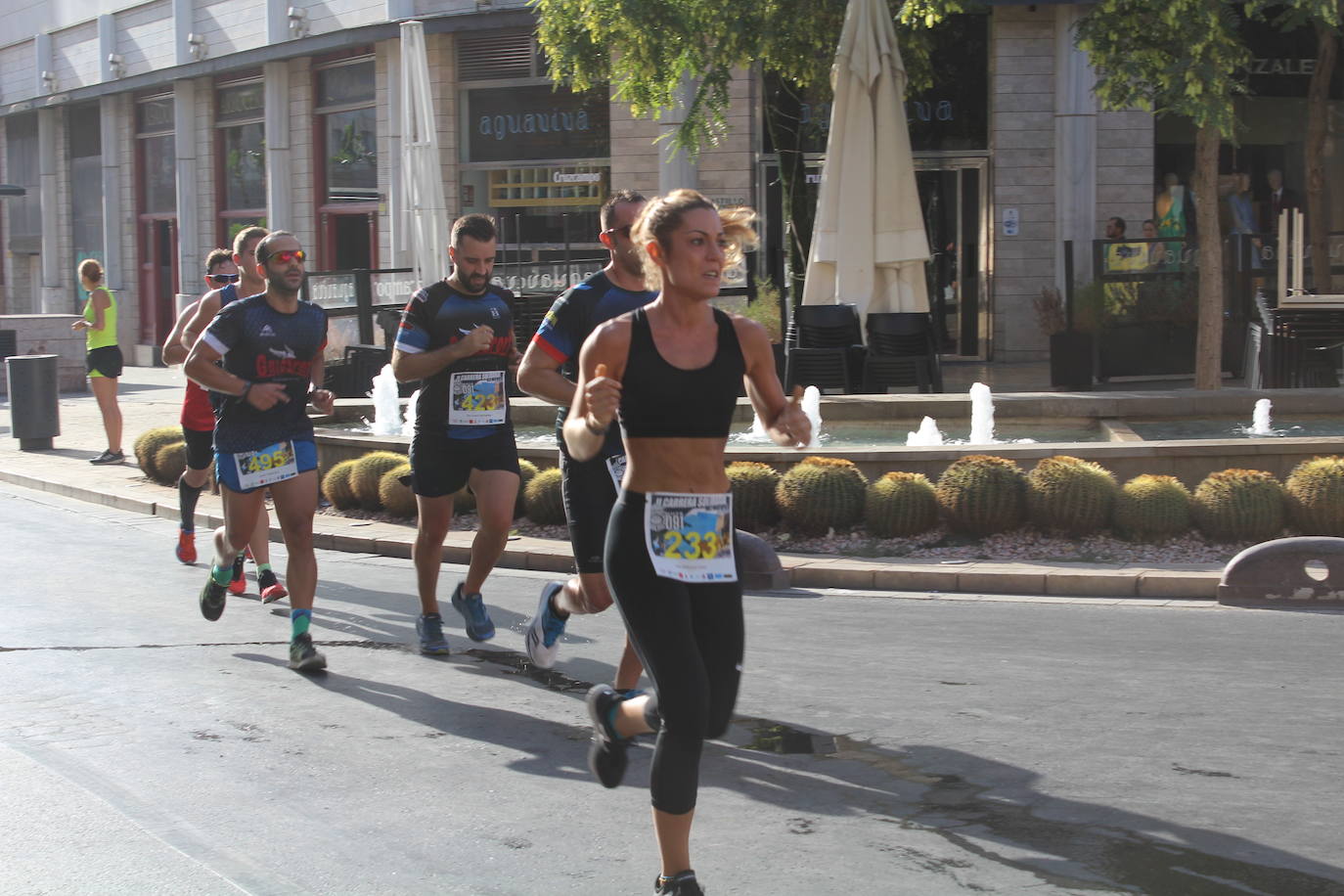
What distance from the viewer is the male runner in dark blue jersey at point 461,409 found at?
7668 mm

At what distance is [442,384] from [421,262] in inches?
435

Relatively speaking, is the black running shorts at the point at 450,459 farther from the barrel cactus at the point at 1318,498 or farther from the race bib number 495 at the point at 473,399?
the barrel cactus at the point at 1318,498

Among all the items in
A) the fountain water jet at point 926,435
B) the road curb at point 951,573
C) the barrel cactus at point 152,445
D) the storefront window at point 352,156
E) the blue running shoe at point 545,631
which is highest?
the storefront window at point 352,156

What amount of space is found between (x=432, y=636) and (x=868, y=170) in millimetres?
8949

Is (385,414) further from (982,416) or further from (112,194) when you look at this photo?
(112,194)

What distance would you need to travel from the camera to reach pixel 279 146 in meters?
29.7

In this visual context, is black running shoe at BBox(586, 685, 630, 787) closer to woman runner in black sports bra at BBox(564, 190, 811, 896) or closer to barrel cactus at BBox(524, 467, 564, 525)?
woman runner in black sports bra at BBox(564, 190, 811, 896)

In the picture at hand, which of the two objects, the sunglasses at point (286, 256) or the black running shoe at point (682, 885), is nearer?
the black running shoe at point (682, 885)

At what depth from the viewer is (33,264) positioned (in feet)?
137

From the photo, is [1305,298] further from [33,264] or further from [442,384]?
[33,264]

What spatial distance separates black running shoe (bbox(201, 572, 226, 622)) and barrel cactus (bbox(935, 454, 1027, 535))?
4381 mm

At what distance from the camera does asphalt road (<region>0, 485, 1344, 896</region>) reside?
15.8ft

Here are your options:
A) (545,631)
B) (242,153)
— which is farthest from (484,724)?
(242,153)

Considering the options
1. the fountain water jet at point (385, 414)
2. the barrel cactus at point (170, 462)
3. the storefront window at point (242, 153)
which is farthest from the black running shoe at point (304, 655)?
the storefront window at point (242, 153)
